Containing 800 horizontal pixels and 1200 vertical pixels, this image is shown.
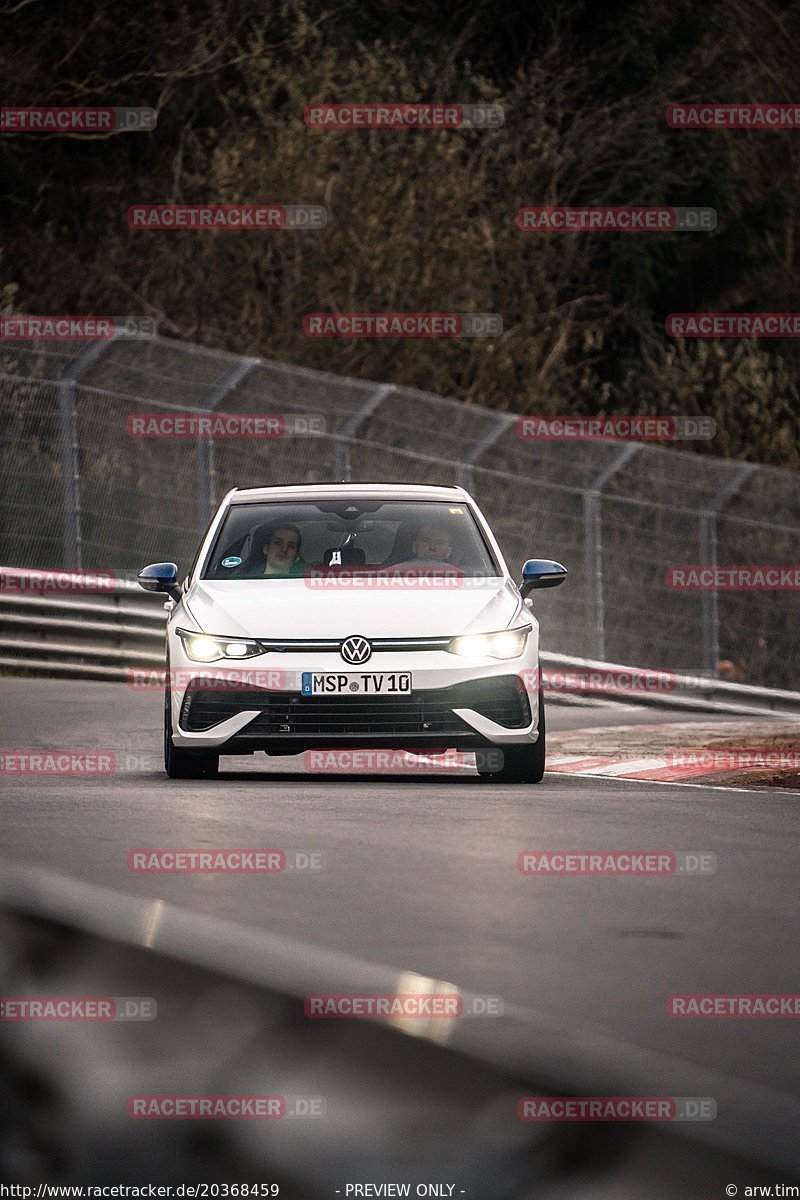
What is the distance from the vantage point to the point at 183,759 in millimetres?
12195

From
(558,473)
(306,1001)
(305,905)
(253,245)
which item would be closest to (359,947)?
(305,905)

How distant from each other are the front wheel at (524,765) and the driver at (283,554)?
1463mm

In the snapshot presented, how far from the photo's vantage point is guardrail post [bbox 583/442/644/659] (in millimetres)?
22141

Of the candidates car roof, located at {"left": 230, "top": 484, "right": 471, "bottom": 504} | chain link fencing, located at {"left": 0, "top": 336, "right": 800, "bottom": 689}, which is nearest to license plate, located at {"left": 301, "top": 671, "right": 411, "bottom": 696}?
car roof, located at {"left": 230, "top": 484, "right": 471, "bottom": 504}

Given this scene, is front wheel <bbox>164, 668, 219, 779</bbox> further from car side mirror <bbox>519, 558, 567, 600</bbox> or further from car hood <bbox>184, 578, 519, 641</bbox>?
car side mirror <bbox>519, 558, 567, 600</bbox>

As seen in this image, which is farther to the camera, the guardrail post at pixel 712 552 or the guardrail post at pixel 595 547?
the guardrail post at pixel 712 552

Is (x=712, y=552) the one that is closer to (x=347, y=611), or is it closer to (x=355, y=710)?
(x=347, y=611)

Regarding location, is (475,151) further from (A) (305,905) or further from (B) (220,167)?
(A) (305,905)

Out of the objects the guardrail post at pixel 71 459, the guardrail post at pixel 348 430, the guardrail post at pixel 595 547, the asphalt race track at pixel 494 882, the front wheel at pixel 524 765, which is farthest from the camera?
the guardrail post at pixel 595 547

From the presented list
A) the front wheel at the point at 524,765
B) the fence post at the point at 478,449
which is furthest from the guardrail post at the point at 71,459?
the front wheel at the point at 524,765

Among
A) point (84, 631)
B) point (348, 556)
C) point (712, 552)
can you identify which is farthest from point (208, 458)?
point (348, 556)

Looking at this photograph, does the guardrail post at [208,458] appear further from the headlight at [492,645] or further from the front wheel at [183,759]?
the headlight at [492,645]

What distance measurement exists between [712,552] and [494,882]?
46.8 feet

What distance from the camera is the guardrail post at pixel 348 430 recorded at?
70.9ft
